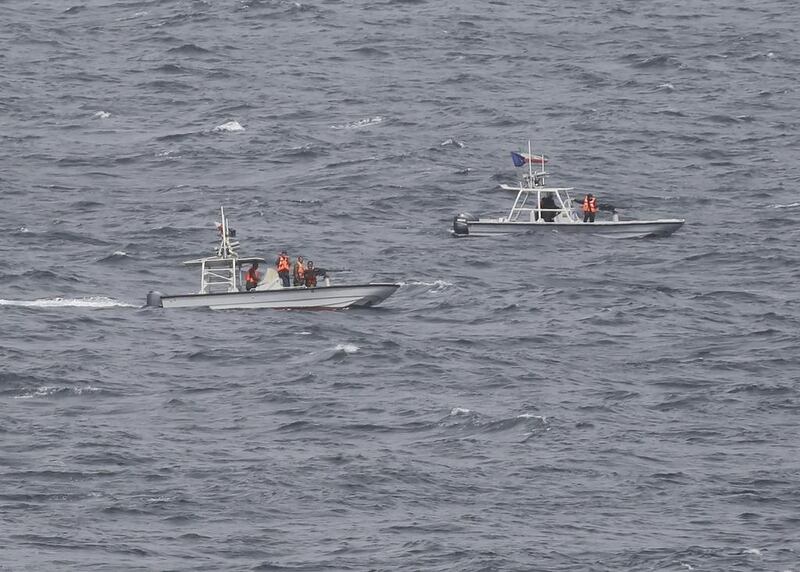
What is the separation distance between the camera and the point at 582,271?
86312 millimetres

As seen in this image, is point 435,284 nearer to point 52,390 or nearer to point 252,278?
point 252,278

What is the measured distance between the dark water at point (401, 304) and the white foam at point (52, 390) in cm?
13

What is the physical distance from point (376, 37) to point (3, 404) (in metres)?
84.8

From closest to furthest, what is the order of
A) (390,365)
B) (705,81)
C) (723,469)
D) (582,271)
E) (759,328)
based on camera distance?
(723,469), (390,365), (759,328), (582,271), (705,81)

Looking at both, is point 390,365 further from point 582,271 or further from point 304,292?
point 582,271

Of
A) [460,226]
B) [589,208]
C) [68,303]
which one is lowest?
[68,303]

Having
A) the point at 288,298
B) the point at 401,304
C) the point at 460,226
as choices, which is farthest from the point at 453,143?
the point at 288,298

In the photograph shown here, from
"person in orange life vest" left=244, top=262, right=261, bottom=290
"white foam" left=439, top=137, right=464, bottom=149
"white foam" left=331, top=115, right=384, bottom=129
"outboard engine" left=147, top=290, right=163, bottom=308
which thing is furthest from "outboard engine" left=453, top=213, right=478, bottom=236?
"white foam" left=331, top=115, right=384, bottom=129

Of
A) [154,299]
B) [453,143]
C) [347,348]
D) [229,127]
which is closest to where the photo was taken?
[347,348]

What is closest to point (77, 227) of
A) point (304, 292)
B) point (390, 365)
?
point (304, 292)

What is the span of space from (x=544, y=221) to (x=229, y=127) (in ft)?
93.7

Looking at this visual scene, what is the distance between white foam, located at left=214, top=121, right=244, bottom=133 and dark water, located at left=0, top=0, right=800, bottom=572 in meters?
0.37

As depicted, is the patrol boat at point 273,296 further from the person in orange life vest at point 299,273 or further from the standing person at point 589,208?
the standing person at point 589,208

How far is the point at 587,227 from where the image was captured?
94.6m
